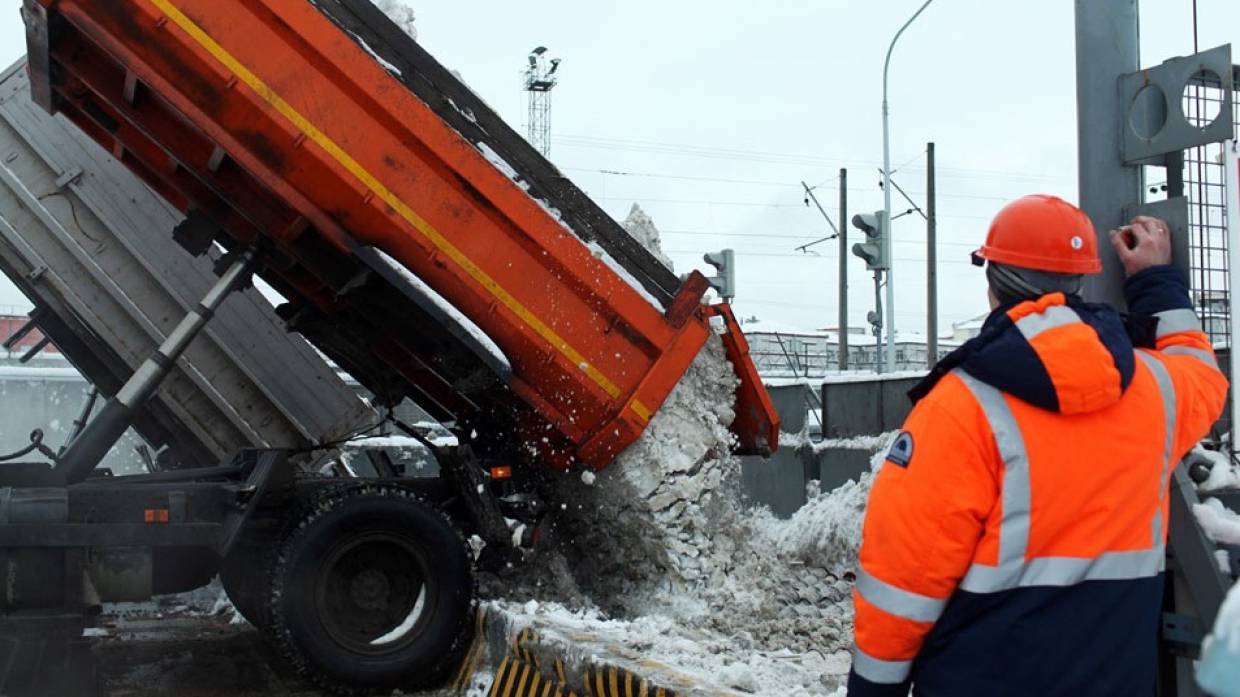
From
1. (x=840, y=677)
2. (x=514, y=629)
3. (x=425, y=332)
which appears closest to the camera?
(x=840, y=677)

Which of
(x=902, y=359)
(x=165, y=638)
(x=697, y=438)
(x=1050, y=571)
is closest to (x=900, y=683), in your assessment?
(x=1050, y=571)

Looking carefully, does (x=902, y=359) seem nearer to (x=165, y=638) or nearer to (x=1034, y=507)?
(x=165, y=638)

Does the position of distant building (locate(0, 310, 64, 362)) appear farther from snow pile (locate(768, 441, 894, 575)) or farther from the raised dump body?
snow pile (locate(768, 441, 894, 575))

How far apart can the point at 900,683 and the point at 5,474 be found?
468cm

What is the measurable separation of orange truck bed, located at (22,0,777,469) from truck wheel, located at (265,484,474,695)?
0.78 meters

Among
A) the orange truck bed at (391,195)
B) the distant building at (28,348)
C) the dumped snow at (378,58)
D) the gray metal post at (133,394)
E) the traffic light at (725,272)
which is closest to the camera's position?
the orange truck bed at (391,195)

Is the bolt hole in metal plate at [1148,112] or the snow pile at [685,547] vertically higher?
the bolt hole in metal plate at [1148,112]

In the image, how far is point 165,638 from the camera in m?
7.21

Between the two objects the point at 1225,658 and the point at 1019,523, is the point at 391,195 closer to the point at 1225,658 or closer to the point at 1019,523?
the point at 1019,523

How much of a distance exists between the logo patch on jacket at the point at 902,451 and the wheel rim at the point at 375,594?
3841 mm

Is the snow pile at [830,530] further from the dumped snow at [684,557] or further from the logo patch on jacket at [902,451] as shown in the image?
the logo patch on jacket at [902,451]

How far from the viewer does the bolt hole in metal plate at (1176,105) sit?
2.88 metres

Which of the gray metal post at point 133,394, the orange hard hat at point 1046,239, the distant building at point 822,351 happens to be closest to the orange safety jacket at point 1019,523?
the orange hard hat at point 1046,239

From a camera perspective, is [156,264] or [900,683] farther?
[156,264]
